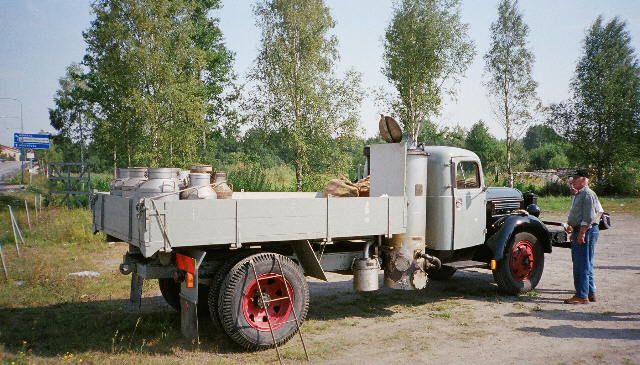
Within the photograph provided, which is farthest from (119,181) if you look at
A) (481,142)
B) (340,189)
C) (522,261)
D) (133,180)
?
(481,142)

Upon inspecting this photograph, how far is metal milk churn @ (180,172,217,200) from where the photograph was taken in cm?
531

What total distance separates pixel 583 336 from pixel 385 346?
2344 mm

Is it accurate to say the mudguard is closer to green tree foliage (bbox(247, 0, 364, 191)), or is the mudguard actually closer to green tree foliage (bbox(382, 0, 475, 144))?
green tree foliage (bbox(247, 0, 364, 191))

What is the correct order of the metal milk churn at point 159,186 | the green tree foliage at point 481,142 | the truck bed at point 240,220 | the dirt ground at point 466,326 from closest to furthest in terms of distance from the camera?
the truck bed at point 240,220
the dirt ground at point 466,326
the metal milk churn at point 159,186
the green tree foliage at point 481,142

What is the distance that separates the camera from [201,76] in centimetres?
2548

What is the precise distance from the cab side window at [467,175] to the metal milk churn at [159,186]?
12.8 ft

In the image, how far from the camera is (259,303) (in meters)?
4.93

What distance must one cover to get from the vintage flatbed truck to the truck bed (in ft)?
0.04

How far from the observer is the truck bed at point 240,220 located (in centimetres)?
441

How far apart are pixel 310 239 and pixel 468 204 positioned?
2.77m

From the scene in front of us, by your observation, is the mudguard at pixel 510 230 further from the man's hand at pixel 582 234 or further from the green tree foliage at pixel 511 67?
the green tree foliage at pixel 511 67

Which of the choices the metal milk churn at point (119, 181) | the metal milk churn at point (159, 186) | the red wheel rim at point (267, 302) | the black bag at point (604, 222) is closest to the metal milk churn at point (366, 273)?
the red wheel rim at point (267, 302)

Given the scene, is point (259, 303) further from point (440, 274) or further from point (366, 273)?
point (440, 274)

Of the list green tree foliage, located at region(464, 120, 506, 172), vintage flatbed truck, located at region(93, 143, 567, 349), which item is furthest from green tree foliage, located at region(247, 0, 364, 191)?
green tree foliage, located at region(464, 120, 506, 172)
